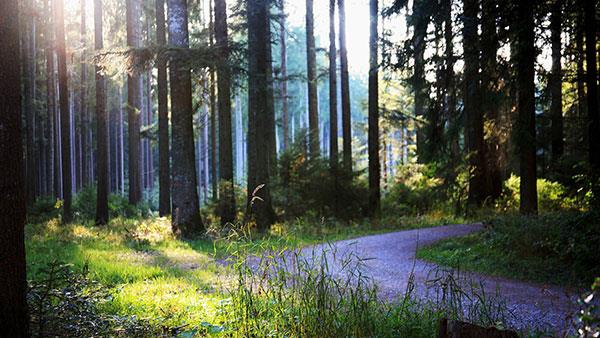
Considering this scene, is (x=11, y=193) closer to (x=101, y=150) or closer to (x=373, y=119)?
(x=373, y=119)

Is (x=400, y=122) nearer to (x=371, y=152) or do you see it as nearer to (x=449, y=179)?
(x=371, y=152)

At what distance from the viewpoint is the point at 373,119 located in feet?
59.5

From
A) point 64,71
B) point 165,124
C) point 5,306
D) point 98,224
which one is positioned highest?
point 64,71

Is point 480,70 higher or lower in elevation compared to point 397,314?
higher

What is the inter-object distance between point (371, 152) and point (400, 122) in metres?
4.80

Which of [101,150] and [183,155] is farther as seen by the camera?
[101,150]

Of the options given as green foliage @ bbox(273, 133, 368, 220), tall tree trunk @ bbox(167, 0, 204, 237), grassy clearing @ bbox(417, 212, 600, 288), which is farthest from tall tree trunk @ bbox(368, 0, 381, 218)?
grassy clearing @ bbox(417, 212, 600, 288)

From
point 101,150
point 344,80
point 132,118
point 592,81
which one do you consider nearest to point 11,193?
point 592,81

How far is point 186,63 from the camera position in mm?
12805

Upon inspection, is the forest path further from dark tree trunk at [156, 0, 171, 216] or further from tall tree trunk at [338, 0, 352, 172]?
dark tree trunk at [156, 0, 171, 216]

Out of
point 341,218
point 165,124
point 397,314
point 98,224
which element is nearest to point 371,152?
point 341,218

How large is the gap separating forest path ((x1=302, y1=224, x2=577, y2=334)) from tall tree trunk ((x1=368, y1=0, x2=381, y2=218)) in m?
4.14

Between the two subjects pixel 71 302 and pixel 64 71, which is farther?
pixel 64 71

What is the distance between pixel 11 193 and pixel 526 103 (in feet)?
32.2
